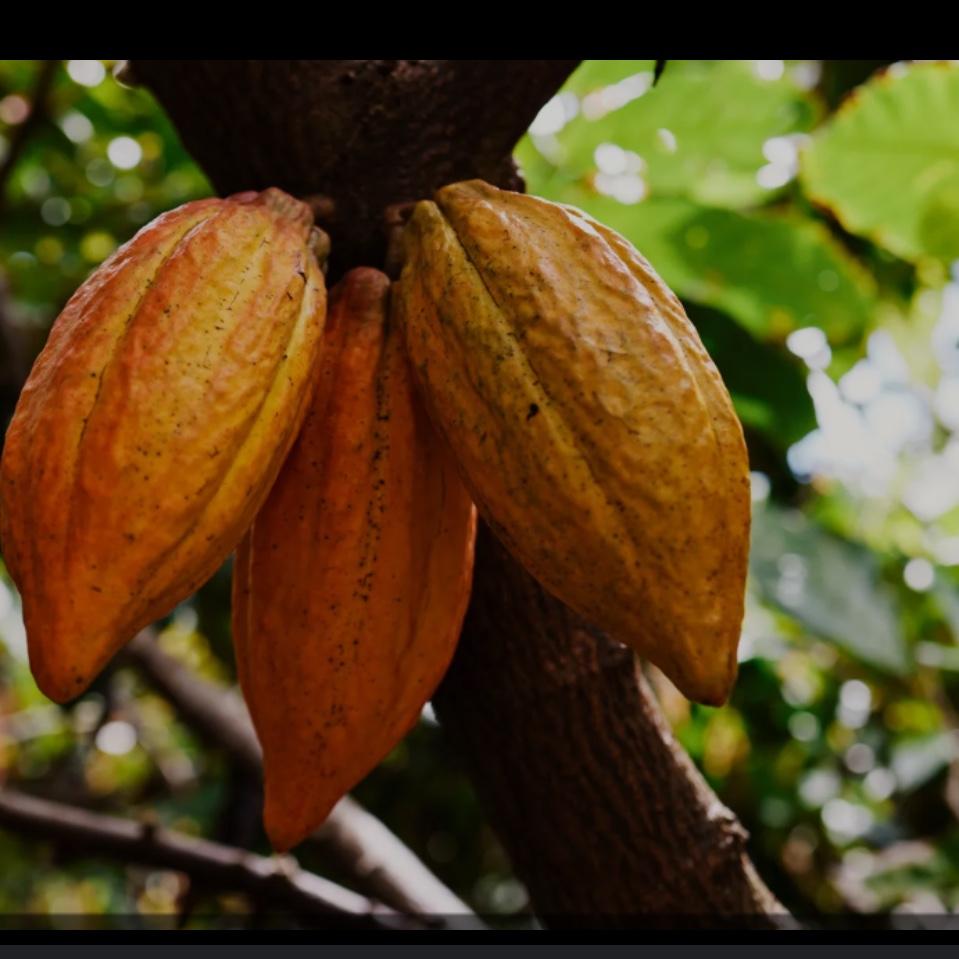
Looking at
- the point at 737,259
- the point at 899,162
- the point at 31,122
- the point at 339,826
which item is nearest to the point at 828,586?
the point at 737,259

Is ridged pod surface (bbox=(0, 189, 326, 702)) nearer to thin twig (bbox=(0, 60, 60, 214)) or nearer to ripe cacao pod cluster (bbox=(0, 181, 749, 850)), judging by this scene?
ripe cacao pod cluster (bbox=(0, 181, 749, 850))

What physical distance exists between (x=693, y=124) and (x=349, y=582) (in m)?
1.18

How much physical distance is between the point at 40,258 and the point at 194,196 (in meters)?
0.38

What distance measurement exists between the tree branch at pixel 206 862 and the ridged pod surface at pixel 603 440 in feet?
2.33

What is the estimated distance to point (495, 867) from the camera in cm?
274

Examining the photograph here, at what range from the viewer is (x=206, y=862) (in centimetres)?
135

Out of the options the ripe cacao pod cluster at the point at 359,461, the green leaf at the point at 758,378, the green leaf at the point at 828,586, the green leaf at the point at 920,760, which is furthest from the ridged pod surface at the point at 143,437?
the green leaf at the point at 920,760

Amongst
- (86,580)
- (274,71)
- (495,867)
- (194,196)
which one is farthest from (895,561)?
(86,580)

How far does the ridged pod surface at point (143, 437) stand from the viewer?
648 millimetres

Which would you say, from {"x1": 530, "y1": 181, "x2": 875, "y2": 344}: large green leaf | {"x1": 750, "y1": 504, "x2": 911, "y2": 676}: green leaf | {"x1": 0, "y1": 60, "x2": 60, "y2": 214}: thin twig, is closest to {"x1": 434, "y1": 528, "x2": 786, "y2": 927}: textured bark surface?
{"x1": 750, "y1": 504, "x2": 911, "y2": 676}: green leaf

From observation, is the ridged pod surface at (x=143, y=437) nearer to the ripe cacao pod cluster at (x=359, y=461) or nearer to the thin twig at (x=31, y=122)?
the ripe cacao pod cluster at (x=359, y=461)

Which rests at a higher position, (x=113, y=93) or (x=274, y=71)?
A: (x=274, y=71)

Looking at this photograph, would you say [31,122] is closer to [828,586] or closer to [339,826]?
[339,826]

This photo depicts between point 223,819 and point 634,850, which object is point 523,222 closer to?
point 634,850
